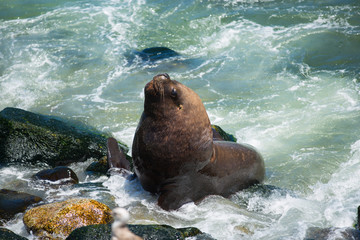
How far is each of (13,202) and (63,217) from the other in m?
0.93

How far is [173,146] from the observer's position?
5.72 metres

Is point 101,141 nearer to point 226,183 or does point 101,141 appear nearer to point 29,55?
point 226,183

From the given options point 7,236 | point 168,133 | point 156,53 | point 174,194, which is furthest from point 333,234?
point 156,53

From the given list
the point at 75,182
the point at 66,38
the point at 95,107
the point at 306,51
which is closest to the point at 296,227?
the point at 75,182

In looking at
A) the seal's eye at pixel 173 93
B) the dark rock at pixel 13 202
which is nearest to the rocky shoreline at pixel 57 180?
the dark rock at pixel 13 202

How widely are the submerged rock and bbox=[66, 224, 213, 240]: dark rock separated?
1.74 ft

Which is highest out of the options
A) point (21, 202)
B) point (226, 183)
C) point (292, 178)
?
point (21, 202)

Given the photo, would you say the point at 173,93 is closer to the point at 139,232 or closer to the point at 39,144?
the point at 139,232

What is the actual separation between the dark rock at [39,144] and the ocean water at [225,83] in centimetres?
32

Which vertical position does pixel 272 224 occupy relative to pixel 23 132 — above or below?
below

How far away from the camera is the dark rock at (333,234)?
482cm

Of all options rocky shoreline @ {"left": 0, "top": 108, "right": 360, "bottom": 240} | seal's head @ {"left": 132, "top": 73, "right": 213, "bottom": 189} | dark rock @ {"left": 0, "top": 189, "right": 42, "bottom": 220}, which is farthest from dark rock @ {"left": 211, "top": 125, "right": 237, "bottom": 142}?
dark rock @ {"left": 0, "top": 189, "right": 42, "bottom": 220}

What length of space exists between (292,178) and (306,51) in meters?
7.05

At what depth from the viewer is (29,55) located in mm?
14445
